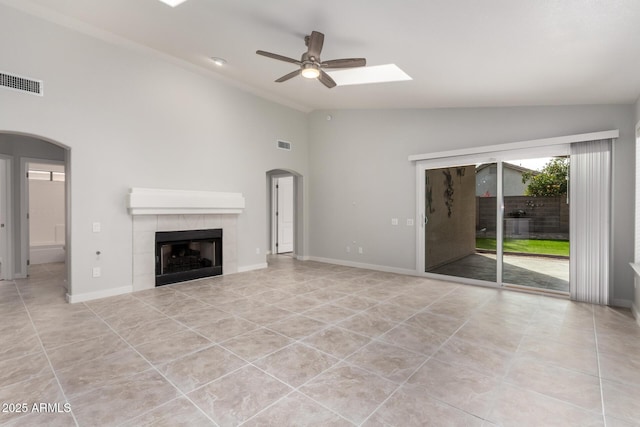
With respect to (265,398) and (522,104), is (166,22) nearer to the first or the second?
(265,398)

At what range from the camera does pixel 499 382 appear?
222 cm

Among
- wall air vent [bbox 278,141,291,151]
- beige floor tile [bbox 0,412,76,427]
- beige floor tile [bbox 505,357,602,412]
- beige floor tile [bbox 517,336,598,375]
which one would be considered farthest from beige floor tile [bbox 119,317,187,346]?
wall air vent [bbox 278,141,291,151]

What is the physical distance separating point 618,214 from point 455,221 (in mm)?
2271

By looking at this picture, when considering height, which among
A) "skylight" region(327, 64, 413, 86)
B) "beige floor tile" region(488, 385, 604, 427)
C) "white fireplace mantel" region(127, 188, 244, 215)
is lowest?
"beige floor tile" region(488, 385, 604, 427)

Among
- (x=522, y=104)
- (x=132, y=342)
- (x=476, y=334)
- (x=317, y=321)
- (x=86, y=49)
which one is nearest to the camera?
(x=132, y=342)

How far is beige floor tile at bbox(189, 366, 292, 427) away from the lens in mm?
1862

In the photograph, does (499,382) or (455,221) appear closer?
(499,382)

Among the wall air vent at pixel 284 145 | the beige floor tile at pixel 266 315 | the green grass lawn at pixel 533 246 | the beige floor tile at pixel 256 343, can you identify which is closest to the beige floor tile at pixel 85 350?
the beige floor tile at pixel 256 343

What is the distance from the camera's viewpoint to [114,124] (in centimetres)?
450

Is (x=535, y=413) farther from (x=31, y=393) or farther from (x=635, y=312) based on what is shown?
(x=31, y=393)

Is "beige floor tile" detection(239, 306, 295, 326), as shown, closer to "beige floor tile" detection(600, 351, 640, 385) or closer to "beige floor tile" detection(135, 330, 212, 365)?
"beige floor tile" detection(135, 330, 212, 365)

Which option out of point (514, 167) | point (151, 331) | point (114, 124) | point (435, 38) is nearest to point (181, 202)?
point (114, 124)

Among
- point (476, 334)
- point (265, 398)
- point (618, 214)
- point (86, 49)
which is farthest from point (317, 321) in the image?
point (86, 49)

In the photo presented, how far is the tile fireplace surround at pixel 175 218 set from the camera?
4742mm
